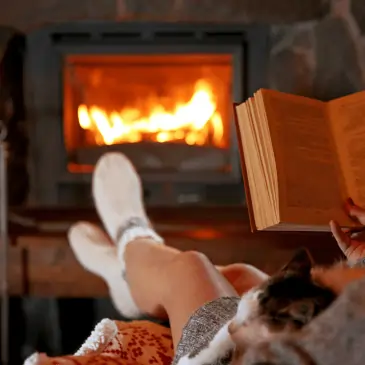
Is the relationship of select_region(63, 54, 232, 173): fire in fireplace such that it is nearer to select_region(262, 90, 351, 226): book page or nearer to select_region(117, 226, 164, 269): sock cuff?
select_region(117, 226, 164, 269): sock cuff

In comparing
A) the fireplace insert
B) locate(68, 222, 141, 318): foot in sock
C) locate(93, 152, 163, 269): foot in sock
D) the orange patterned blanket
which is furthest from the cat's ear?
the fireplace insert

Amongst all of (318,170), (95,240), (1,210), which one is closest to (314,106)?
(318,170)

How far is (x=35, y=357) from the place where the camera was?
69 centimetres

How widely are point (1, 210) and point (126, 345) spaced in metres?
1.03

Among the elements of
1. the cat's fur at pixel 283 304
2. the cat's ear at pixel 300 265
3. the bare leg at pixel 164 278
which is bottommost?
the bare leg at pixel 164 278

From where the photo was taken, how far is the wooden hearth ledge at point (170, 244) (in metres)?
1.68

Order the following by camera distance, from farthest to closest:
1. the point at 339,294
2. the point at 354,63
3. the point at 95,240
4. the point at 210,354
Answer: the point at 354,63 < the point at 95,240 < the point at 210,354 < the point at 339,294

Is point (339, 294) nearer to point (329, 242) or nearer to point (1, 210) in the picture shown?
point (329, 242)

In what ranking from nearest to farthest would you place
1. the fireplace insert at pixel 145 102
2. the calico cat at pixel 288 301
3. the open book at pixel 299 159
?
1. the calico cat at pixel 288 301
2. the open book at pixel 299 159
3. the fireplace insert at pixel 145 102

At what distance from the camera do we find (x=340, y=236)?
0.79m

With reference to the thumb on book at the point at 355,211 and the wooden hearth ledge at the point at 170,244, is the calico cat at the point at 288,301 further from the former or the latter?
the wooden hearth ledge at the point at 170,244

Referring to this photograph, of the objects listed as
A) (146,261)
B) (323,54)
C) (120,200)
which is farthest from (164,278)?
(323,54)

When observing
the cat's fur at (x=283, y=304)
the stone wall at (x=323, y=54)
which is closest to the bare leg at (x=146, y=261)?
the cat's fur at (x=283, y=304)

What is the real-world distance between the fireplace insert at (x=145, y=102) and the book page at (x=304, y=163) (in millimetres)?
974
